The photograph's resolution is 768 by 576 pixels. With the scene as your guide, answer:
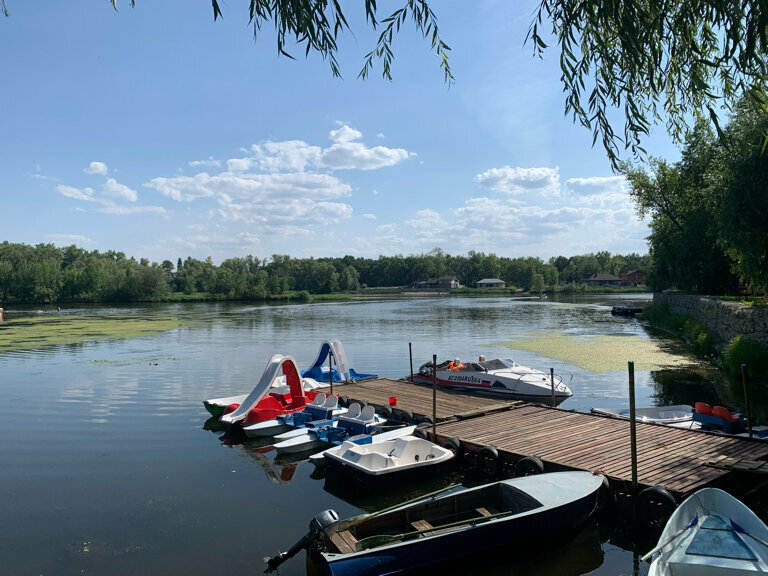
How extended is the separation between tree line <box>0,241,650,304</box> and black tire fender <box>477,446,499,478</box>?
357 feet

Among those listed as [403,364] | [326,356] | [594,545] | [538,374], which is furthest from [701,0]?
[403,364]

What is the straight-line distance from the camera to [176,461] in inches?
517

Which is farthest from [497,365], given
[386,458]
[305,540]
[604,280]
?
[604,280]

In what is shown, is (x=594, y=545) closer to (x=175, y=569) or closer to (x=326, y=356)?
(x=175, y=569)

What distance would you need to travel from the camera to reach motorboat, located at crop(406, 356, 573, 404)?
722 inches

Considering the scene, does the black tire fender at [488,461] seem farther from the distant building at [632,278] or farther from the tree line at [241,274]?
the distant building at [632,278]

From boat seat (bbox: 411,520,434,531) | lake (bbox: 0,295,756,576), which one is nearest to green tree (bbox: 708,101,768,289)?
lake (bbox: 0,295,756,576)

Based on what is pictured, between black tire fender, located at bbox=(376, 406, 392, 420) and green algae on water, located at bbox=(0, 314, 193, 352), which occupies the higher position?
green algae on water, located at bbox=(0, 314, 193, 352)

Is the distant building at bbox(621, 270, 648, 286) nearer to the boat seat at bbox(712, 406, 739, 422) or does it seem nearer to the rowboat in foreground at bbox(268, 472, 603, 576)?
the boat seat at bbox(712, 406, 739, 422)

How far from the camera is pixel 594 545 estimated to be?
8555 millimetres

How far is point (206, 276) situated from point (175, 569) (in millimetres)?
131958

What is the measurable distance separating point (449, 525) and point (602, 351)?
81.8 ft

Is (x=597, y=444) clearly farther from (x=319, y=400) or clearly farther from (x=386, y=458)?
(x=319, y=400)

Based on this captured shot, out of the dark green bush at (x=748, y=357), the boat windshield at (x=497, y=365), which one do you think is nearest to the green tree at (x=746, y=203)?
the dark green bush at (x=748, y=357)
